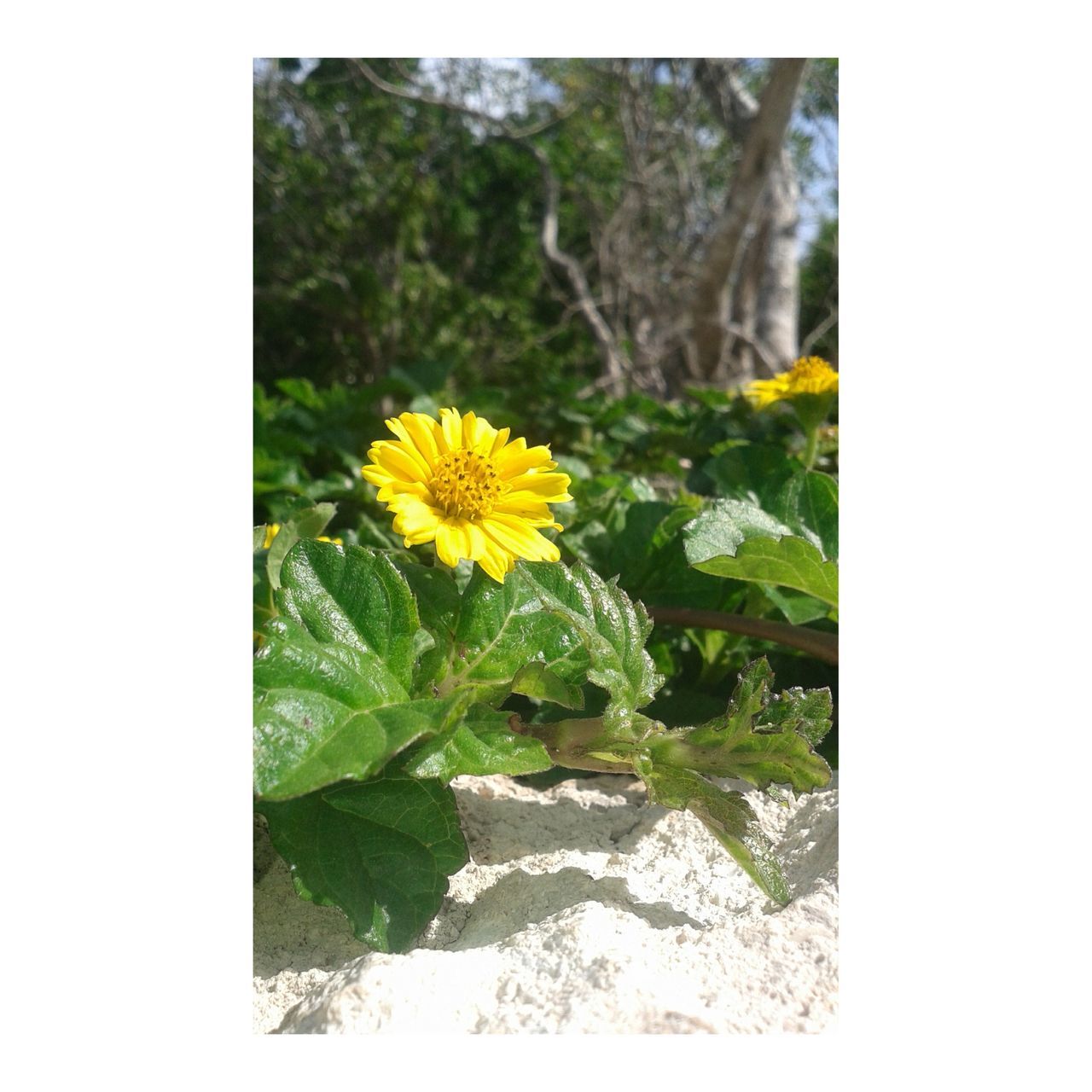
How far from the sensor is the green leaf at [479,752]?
0.83 meters

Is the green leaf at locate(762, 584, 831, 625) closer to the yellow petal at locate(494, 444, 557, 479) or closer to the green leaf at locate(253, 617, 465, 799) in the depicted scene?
the yellow petal at locate(494, 444, 557, 479)

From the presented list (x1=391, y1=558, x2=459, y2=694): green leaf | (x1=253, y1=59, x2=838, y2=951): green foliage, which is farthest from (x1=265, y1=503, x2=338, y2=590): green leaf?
(x1=391, y1=558, x2=459, y2=694): green leaf

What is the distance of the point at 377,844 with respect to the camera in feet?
3.01

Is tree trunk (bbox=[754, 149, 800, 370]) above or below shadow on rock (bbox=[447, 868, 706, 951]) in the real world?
above

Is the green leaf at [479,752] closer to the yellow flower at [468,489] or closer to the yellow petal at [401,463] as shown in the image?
the yellow flower at [468,489]

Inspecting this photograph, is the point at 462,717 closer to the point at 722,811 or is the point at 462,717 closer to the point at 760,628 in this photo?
the point at 722,811

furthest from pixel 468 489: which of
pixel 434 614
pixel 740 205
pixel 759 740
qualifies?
pixel 740 205

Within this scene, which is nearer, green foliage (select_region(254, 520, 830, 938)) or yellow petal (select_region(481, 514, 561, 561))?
green foliage (select_region(254, 520, 830, 938))

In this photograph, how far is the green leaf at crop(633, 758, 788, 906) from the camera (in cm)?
90

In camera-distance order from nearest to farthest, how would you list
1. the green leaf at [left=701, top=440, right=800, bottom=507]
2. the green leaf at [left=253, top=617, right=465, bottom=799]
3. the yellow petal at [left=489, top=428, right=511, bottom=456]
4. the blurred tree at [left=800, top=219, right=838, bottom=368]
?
the green leaf at [left=253, top=617, right=465, bottom=799] < the yellow petal at [left=489, top=428, right=511, bottom=456] < the green leaf at [left=701, top=440, right=800, bottom=507] < the blurred tree at [left=800, top=219, right=838, bottom=368]

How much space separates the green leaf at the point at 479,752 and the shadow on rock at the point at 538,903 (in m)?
0.16

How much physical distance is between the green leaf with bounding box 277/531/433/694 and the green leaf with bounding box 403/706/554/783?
2.9 inches

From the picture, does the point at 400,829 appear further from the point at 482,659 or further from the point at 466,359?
the point at 466,359
